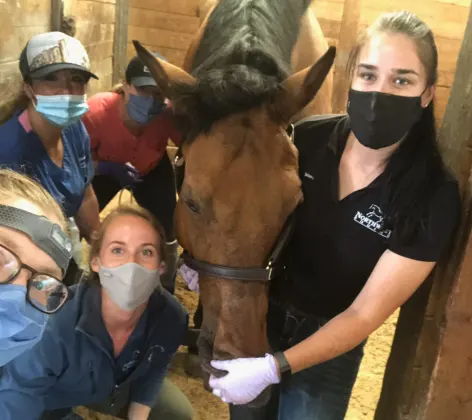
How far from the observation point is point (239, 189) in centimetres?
131

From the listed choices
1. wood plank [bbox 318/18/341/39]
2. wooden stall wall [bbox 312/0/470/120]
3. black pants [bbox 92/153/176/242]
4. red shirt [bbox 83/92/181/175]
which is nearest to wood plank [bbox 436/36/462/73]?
wooden stall wall [bbox 312/0/470/120]

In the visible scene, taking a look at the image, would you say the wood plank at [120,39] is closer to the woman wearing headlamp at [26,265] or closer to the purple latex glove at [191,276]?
the purple latex glove at [191,276]

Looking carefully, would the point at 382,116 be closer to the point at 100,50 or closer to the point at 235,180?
the point at 235,180

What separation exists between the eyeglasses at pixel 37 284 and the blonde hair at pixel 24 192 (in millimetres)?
144

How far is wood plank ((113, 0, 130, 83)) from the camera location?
436cm

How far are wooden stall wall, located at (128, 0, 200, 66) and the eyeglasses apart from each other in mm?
4117

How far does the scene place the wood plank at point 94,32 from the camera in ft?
11.0

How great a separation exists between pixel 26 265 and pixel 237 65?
2.62ft

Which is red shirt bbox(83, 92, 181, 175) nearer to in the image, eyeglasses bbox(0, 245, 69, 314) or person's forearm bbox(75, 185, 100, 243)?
person's forearm bbox(75, 185, 100, 243)

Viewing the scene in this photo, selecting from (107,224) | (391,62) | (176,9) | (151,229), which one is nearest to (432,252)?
(391,62)

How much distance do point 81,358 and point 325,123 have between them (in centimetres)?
104

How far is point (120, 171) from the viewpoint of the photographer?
2.51m

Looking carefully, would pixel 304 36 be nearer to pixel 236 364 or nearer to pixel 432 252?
pixel 432 252

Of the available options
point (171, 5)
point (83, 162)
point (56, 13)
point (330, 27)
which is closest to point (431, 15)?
point (330, 27)
